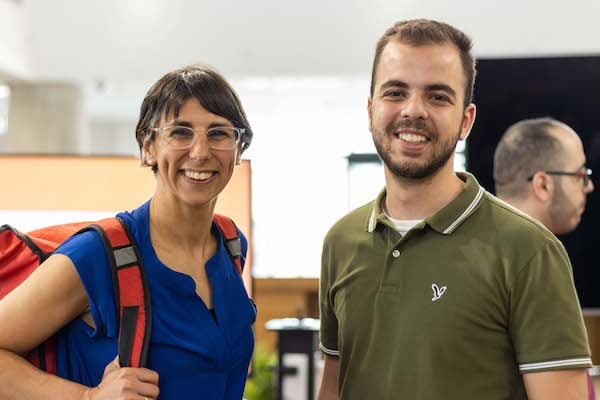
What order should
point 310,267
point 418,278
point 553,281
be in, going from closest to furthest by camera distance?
point 553,281 → point 418,278 → point 310,267

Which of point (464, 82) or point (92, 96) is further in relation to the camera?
point (92, 96)

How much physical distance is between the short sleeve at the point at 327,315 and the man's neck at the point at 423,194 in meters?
0.27

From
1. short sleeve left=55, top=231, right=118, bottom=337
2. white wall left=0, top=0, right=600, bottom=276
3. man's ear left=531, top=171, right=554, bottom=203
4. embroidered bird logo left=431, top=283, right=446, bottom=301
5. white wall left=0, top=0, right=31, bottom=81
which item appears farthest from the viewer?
white wall left=0, top=0, right=31, bottom=81

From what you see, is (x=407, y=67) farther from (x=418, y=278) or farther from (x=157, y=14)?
(x=157, y=14)

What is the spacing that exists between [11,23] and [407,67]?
7.10 meters

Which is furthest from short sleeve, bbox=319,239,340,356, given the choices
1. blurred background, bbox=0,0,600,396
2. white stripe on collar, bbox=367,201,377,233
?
blurred background, bbox=0,0,600,396

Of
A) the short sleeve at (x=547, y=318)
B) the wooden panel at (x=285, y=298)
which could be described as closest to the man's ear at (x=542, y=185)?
the short sleeve at (x=547, y=318)

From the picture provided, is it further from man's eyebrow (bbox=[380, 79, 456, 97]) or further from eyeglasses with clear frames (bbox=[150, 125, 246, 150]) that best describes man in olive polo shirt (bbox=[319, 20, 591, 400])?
eyeglasses with clear frames (bbox=[150, 125, 246, 150])

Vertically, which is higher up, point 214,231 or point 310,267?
point 214,231

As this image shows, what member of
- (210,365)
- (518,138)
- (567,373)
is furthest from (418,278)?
(518,138)

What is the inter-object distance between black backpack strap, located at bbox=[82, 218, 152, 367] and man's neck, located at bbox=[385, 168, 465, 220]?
617mm

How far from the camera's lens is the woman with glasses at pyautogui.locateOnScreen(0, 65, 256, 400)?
1.70 meters

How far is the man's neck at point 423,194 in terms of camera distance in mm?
1949

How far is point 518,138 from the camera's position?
10.4 ft
